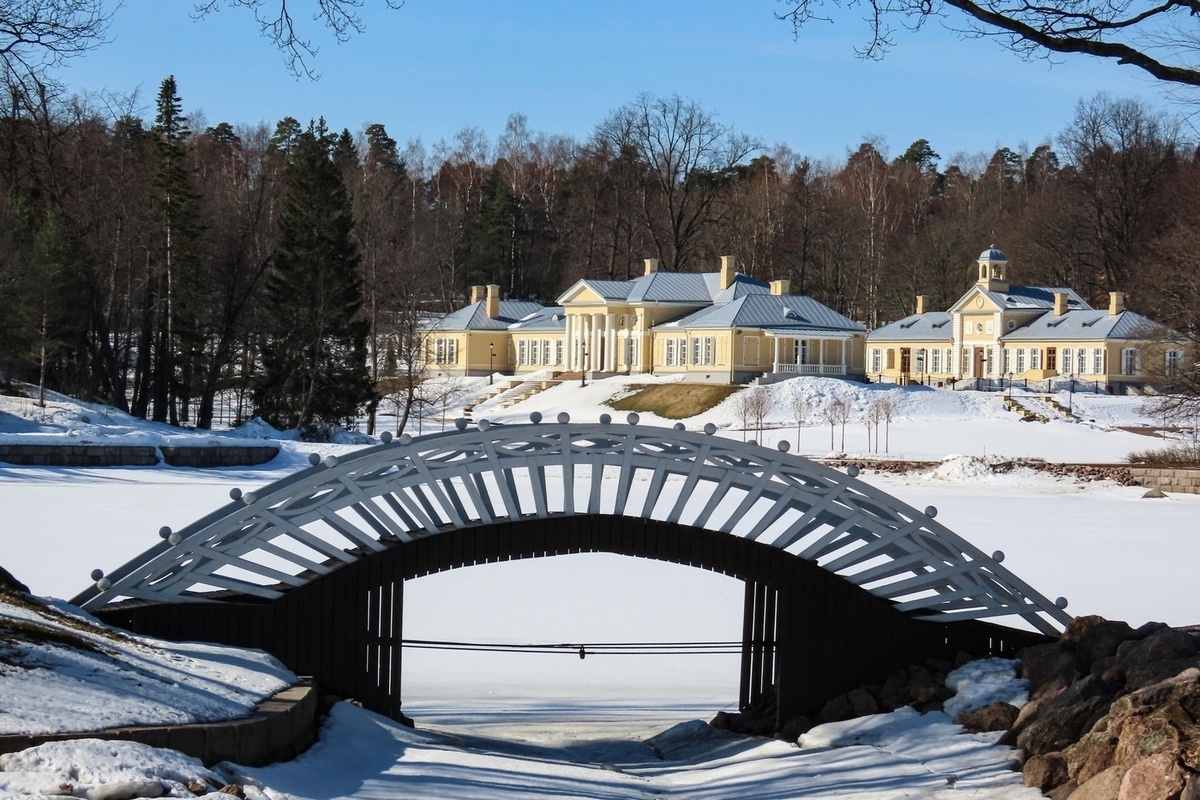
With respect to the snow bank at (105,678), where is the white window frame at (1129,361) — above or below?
above

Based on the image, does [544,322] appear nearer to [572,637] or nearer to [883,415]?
[883,415]

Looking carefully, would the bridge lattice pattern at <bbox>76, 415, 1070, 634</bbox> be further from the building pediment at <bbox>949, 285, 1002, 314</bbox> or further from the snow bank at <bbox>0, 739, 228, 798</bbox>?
the building pediment at <bbox>949, 285, 1002, 314</bbox>

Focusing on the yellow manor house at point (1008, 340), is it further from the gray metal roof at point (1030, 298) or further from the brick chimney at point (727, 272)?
the brick chimney at point (727, 272)

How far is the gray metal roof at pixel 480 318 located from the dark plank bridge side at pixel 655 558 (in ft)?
173

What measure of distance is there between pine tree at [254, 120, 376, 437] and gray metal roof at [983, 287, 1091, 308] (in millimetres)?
A: 31488

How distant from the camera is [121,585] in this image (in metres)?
10.8

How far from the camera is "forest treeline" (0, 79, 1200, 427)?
4194 centimetres

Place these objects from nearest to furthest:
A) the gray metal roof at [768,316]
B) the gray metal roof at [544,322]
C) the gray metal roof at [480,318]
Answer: the gray metal roof at [768,316], the gray metal roof at [544,322], the gray metal roof at [480,318]

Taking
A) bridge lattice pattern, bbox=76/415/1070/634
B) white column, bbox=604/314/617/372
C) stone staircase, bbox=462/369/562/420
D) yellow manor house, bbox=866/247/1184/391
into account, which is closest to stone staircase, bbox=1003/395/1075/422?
yellow manor house, bbox=866/247/1184/391

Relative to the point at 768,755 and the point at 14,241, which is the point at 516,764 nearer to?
the point at 768,755

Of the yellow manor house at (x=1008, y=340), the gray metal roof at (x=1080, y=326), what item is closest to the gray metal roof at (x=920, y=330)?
the yellow manor house at (x=1008, y=340)

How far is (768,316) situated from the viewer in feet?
187

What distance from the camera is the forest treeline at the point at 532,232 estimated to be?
138ft

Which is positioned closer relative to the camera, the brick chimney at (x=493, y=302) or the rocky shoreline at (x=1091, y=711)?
the rocky shoreline at (x=1091, y=711)
